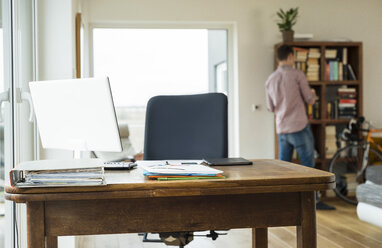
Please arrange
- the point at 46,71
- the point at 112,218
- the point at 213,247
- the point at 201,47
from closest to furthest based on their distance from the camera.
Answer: the point at 112,218, the point at 46,71, the point at 213,247, the point at 201,47

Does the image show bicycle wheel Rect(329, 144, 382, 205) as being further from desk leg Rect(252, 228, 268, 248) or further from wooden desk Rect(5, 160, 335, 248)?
wooden desk Rect(5, 160, 335, 248)

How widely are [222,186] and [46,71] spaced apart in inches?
69.9

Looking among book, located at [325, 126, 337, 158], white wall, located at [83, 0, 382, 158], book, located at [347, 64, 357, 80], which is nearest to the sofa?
book, located at [325, 126, 337, 158]

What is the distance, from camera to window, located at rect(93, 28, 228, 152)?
203 inches

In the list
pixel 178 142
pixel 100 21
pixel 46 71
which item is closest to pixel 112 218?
pixel 178 142

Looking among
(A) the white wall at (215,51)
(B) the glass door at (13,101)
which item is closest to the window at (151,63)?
(A) the white wall at (215,51)

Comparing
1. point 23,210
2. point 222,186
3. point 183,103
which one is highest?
point 183,103

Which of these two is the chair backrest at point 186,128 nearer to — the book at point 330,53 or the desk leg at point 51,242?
the desk leg at point 51,242

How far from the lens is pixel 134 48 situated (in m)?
5.21

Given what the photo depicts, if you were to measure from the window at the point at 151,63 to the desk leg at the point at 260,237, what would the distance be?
3.34 m

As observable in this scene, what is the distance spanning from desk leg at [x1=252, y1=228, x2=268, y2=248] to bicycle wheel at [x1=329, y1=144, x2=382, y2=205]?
3.14m

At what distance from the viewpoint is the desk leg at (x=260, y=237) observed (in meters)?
2.00

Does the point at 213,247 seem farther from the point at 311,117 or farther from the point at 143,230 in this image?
the point at 311,117

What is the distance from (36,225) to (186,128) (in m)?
1.23
